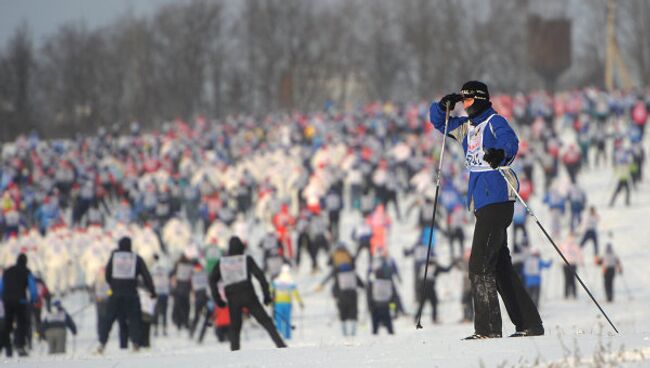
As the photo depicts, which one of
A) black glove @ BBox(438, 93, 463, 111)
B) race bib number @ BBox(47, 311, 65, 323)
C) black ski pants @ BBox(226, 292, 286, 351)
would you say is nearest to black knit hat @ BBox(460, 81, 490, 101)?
black glove @ BBox(438, 93, 463, 111)

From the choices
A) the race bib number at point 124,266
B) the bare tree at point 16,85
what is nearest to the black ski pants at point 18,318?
the race bib number at point 124,266

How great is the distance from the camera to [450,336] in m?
10.1

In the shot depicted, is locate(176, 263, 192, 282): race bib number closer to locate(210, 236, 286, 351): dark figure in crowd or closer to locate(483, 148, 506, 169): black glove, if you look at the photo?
locate(210, 236, 286, 351): dark figure in crowd

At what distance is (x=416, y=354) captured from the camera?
24.5 ft

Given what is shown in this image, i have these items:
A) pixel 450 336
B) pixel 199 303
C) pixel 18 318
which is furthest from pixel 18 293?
pixel 450 336

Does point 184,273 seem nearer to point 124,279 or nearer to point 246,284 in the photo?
point 124,279

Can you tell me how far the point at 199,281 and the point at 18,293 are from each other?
15.1ft

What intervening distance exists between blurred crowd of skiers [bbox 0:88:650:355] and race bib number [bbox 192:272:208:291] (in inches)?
0.8

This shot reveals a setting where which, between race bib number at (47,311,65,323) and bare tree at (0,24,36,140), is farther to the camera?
bare tree at (0,24,36,140)

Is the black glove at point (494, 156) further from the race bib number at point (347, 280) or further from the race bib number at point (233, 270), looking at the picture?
the race bib number at point (347, 280)

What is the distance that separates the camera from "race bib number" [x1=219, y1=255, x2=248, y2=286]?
11.8 meters

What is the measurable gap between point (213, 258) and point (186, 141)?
16.2m

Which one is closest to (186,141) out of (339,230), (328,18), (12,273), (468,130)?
(339,230)

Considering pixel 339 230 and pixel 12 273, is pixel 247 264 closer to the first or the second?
pixel 12 273
